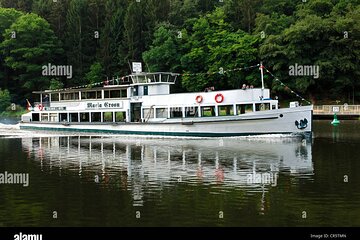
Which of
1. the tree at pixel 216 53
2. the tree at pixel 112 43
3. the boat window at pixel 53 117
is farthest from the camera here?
the tree at pixel 112 43

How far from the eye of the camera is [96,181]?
22906mm

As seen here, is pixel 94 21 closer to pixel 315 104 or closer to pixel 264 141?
pixel 315 104

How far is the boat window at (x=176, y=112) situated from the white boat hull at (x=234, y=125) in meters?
0.84

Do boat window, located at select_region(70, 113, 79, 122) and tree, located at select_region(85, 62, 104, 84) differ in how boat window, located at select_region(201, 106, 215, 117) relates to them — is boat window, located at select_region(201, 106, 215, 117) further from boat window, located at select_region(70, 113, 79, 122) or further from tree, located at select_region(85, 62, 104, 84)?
Answer: tree, located at select_region(85, 62, 104, 84)

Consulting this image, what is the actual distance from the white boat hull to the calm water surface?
5720mm

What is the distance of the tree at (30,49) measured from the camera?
94.1 metres

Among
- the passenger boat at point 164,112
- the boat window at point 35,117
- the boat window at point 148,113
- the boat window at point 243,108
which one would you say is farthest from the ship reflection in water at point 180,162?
the boat window at point 35,117

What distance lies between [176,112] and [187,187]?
26.8 meters

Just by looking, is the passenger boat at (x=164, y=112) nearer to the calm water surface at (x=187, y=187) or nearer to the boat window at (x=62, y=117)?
the boat window at (x=62, y=117)

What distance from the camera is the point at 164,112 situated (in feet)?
159

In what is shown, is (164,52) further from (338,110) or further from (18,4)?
(18,4)

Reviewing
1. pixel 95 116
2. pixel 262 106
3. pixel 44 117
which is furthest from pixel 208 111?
pixel 44 117

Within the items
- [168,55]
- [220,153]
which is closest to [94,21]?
[168,55]

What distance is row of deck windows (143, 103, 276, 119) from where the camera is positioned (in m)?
43.2
